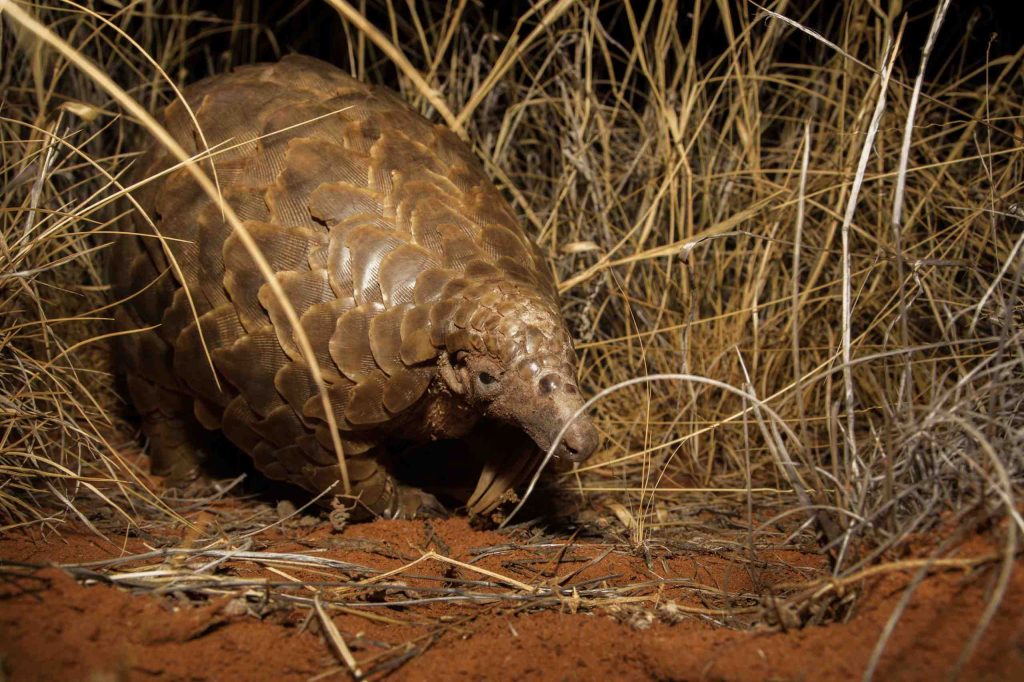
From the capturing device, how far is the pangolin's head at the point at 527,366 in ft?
8.39

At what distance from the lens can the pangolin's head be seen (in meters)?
2.56

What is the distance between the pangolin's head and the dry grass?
437 millimetres

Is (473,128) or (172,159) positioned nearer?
(172,159)

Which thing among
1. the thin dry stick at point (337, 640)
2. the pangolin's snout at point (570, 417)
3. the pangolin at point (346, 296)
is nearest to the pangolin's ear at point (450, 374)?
the pangolin at point (346, 296)

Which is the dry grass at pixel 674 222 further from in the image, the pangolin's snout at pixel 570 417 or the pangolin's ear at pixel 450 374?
the pangolin's ear at pixel 450 374

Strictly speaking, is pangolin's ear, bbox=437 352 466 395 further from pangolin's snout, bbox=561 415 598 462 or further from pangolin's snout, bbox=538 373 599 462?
pangolin's snout, bbox=561 415 598 462

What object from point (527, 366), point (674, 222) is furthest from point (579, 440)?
point (674, 222)

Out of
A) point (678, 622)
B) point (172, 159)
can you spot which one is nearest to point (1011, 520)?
point (678, 622)

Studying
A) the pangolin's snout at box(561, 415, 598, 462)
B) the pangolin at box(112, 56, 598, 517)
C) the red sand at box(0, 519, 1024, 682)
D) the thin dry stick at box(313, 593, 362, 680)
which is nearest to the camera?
the red sand at box(0, 519, 1024, 682)

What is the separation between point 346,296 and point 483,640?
111cm

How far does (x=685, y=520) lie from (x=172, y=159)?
7.19ft

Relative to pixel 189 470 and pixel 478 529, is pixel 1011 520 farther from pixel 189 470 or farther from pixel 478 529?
pixel 189 470

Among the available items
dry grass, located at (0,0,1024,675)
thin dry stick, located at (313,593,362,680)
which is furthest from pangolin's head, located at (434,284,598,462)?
thin dry stick, located at (313,593,362,680)

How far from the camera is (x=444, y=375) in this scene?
277cm
